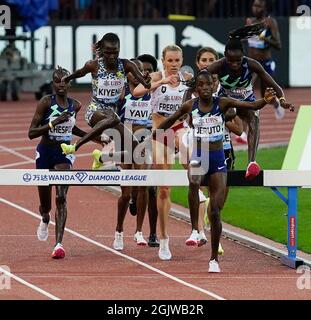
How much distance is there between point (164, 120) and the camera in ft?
46.3

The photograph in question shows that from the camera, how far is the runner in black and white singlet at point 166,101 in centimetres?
1455

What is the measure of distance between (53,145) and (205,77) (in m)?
1.89

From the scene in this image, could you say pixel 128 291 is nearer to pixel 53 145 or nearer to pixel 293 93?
pixel 53 145

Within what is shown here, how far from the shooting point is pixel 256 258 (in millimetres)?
14406

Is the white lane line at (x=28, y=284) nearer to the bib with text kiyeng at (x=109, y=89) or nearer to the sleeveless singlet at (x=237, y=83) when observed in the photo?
the bib with text kiyeng at (x=109, y=89)

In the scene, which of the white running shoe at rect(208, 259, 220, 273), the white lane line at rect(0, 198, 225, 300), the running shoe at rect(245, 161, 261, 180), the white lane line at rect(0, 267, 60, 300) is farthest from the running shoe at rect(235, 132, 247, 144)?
the white lane line at rect(0, 267, 60, 300)

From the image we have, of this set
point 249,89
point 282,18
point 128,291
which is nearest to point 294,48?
point 282,18

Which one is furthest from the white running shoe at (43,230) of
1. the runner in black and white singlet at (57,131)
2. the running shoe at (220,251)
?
the running shoe at (220,251)

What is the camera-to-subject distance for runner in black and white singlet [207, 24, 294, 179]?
1388cm

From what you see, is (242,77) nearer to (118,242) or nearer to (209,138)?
(209,138)

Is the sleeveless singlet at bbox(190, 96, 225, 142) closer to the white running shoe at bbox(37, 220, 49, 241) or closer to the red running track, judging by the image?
the red running track

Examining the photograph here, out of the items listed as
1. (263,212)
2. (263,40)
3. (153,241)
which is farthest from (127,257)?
(263,40)
